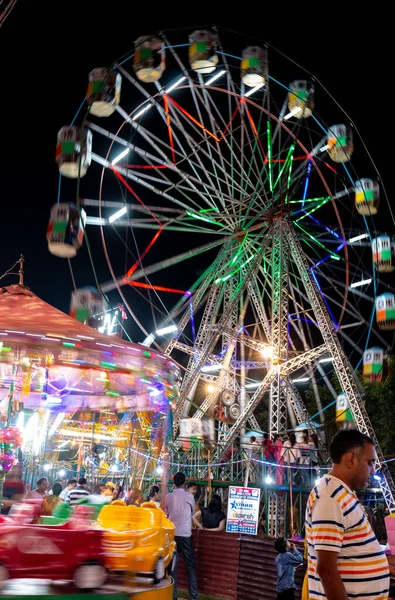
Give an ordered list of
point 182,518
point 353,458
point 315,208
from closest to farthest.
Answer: point 353,458
point 182,518
point 315,208

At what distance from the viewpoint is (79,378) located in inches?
402

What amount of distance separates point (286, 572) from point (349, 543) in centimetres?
471

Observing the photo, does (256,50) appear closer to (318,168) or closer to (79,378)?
(318,168)

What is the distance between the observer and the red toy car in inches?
221

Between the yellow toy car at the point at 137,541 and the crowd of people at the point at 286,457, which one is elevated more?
the crowd of people at the point at 286,457

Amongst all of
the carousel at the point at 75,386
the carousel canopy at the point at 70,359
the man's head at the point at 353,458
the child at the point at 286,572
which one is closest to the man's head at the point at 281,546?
the child at the point at 286,572

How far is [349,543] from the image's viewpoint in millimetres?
3033

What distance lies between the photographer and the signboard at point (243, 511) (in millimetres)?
10102

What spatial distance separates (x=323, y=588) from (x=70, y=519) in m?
3.87

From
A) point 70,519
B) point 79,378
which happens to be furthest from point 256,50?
point 70,519

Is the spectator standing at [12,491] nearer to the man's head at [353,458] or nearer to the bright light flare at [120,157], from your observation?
the man's head at [353,458]

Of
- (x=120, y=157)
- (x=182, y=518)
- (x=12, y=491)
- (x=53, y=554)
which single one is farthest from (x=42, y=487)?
(x=120, y=157)

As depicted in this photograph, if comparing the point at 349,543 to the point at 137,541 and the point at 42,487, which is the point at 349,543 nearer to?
the point at 137,541

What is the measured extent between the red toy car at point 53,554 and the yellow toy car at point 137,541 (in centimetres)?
18
